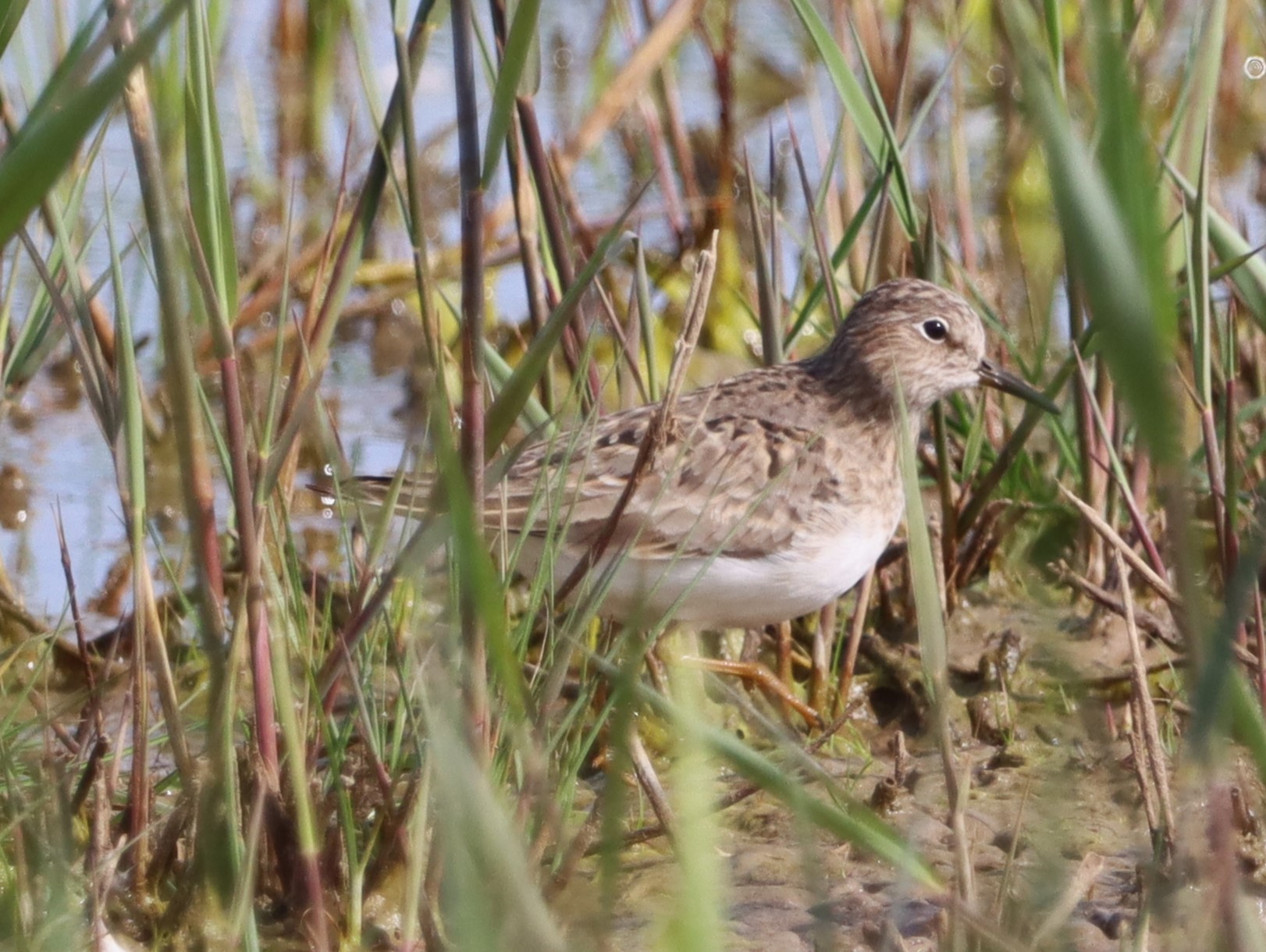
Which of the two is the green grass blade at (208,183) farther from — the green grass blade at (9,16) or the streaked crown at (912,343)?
the streaked crown at (912,343)

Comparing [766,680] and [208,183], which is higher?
[208,183]

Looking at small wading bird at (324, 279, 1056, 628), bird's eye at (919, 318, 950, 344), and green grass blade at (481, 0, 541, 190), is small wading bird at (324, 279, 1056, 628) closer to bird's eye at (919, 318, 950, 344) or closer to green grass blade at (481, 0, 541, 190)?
bird's eye at (919, 318, 950, 344)

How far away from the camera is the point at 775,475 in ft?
16.0

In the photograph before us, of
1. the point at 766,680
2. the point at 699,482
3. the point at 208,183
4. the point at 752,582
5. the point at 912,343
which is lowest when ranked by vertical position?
the point at 766,680

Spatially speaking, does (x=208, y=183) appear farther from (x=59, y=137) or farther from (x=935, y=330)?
(x=935, y=330)

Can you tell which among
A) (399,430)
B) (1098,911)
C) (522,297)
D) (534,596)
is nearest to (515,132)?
(534,596)

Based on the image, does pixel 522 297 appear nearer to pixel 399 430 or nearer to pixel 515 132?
pixel 399 430

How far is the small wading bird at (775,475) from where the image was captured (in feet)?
15.0

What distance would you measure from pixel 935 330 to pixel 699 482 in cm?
92

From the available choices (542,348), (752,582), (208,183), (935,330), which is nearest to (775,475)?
(752,582)

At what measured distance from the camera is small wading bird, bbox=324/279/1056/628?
457 centimetres

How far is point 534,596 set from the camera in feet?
10.9

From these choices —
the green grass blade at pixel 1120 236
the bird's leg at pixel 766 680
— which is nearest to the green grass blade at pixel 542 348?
the green grass blade at pixel 1120 236

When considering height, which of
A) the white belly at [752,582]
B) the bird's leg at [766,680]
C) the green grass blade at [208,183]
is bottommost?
the bird's leg at [766,680]
